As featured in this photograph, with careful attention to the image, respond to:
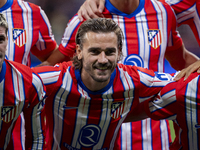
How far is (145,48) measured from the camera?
2.23 m

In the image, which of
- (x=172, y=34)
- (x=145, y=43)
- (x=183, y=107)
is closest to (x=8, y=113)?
(x=183, y=107)

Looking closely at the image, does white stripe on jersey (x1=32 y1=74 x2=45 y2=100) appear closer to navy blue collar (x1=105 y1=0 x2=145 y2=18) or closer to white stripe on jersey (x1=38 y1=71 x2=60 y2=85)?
white stripe on jersey (x1=38 y1=71 x2=60 y2=85)

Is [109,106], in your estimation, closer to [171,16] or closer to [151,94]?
[151,94]

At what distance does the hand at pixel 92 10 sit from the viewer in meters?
2.16

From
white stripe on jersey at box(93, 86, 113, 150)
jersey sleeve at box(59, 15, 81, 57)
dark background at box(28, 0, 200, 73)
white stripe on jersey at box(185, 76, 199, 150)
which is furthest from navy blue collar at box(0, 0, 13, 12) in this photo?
dark background at box(28, 0, 200, 73)

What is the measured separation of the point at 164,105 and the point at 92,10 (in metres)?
0.83

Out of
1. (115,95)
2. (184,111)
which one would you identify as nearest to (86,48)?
(115,95)

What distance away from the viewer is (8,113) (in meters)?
1.67

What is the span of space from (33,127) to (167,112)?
78 centimetres

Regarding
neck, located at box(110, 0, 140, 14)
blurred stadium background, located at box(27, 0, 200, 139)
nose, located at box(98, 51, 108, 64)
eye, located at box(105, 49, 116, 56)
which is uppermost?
blurred stadium background, located at box(27, 0, 200, 139)

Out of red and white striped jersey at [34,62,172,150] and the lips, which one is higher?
the lips

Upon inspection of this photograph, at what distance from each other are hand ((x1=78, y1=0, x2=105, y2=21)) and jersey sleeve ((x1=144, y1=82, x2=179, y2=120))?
2.31 ft

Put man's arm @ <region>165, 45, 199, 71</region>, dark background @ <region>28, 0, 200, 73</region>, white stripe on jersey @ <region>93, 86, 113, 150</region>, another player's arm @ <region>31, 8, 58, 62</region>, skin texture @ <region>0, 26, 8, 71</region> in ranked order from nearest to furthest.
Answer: skin texture @ <region>0, 26, 8, 71</region> < white stripe on jersey @ <region>93, 86, 113, 150</region> < another player's arm @ <region>31, 8, 58, 62</region> < man's arm @ <region>165, 45, 199, 71</region> < dark background @ <region>28, 0, 200, 73</region>

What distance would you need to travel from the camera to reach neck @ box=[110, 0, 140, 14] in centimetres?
219
